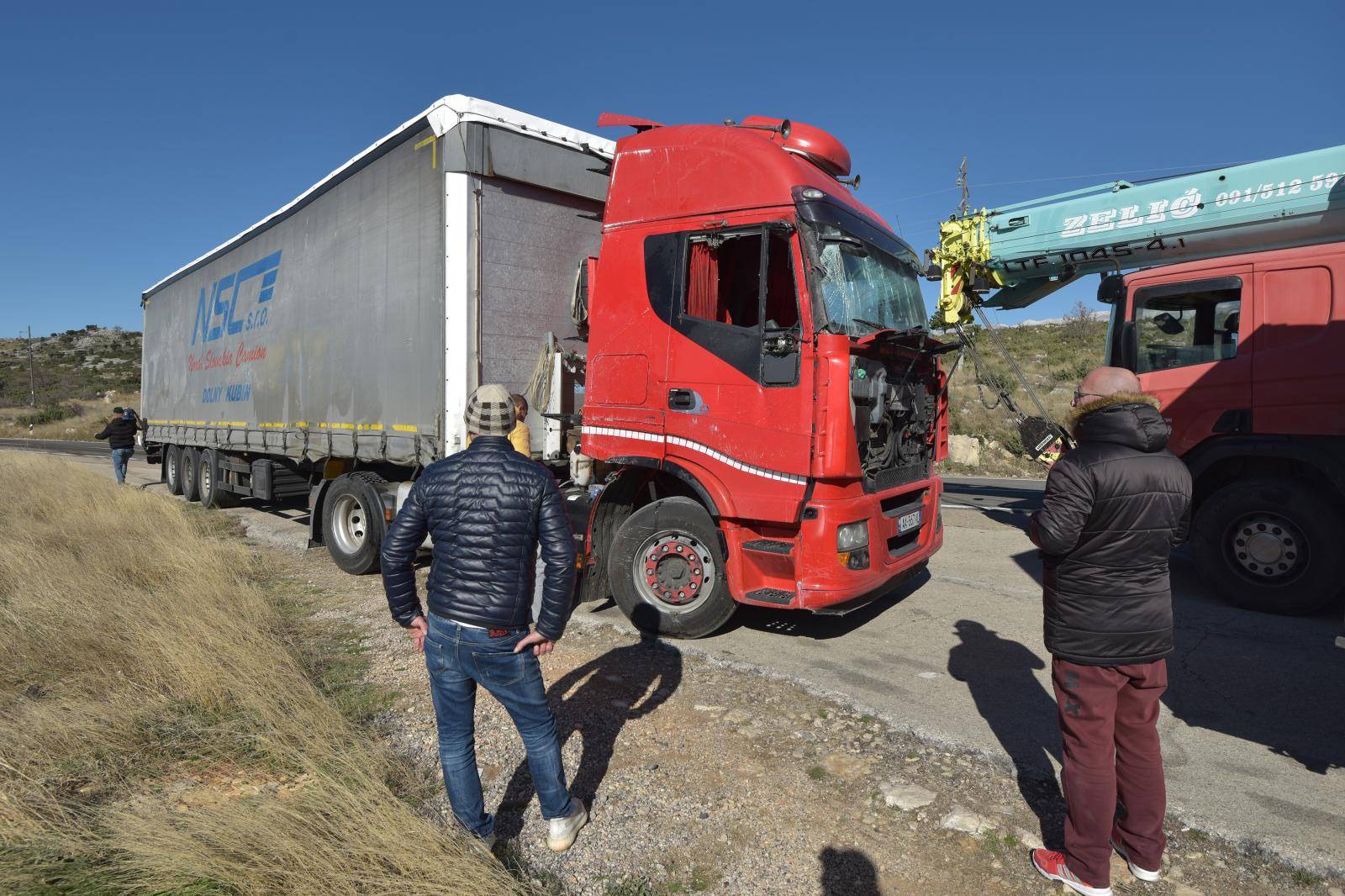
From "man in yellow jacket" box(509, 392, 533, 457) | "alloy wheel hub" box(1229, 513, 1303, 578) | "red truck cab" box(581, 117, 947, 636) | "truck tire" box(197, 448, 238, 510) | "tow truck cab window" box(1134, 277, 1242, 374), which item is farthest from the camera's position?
"truck tire" box(197, 448, 238, 510)

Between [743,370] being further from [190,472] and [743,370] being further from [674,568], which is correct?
[190,472]

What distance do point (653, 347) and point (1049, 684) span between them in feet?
10.3

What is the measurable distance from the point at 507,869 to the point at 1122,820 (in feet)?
7.20

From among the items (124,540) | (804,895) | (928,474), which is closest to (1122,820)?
(804,895)

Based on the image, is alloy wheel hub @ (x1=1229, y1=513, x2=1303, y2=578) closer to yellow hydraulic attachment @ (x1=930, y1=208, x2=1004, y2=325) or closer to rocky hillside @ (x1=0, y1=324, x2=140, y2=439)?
yellow hydraulic attachment @ (x1=930, y1=208, x2=1004, y2=325)

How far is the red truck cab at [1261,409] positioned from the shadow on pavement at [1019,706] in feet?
7.55

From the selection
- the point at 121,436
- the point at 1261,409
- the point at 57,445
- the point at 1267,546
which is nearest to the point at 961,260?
the point at 1261,409

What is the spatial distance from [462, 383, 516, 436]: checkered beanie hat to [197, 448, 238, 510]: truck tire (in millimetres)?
9804

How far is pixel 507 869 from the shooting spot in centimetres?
262

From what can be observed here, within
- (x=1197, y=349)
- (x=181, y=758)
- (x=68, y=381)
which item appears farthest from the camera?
(x=68, y=381)

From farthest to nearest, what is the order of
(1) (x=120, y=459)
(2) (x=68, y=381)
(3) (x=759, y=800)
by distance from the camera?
(2) (x=68, y=381) < (1) (x=120, y=459) < (3) (x=759, y=800)

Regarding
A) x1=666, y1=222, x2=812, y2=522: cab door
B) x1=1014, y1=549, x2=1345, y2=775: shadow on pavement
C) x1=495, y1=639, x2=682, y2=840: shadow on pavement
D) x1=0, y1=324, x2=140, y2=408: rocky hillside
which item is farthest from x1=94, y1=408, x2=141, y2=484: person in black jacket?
x1=0, y1=324, x2=140, y2=408: rocky hillside

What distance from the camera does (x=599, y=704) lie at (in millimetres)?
4086

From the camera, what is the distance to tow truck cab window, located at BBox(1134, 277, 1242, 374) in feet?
19.8
